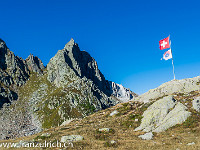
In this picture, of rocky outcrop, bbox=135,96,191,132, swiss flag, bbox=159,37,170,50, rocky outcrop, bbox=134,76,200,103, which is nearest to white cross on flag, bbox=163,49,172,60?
swiss flag, bbox=159,37,170,50

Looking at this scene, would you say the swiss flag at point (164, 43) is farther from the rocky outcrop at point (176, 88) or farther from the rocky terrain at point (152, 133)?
the rocky terrain at point (152, 133)

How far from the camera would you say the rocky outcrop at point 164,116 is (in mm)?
33531

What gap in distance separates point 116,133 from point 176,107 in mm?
16054

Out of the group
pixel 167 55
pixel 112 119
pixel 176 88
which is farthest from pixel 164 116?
pixel 167 55

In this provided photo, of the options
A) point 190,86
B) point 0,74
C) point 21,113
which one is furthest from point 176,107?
point 0,74

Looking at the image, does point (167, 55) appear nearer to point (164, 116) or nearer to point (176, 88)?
point (176, 88)

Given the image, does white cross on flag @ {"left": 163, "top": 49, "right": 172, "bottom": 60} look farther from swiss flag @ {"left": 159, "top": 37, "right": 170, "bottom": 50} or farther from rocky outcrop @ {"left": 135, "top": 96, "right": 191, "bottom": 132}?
rocky outcrop @ {"left": 135, "top": 96, "right": 191, "bottom": 132}

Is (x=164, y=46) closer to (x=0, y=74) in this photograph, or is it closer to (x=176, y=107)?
(x=176, y=107)

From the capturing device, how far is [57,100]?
158375 millimetres

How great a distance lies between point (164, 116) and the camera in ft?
120

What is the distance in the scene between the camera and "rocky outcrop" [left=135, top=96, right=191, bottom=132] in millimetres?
33531

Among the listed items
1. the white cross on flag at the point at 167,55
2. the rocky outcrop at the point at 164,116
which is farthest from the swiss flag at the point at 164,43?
the rocky outcrop at the point at 164,116

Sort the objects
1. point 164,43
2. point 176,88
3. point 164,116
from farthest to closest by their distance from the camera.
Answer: point 176,88 → point 164,43 → point 164,116

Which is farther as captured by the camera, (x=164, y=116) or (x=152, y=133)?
(x=164, y=116)
